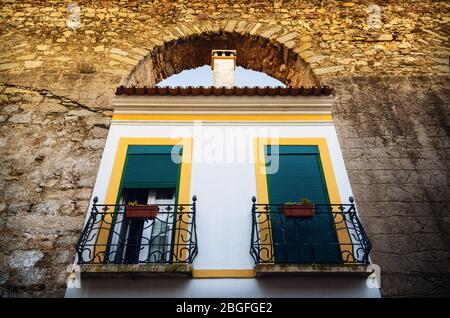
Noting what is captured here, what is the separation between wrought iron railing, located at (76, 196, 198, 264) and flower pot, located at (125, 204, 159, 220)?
0.08 meters

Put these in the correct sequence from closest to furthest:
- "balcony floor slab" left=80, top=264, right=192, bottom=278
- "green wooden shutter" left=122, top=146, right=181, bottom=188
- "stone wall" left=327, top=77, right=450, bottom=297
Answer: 1. "balcony floor slab" left=80, top=264, right=192, bottom=278
2. "stone wall" left=327, top=77, right=450, bottom=297
3. "green wooden shutter" left=122, top=146, right=181, bottom=188

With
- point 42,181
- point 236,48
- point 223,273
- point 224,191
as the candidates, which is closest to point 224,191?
point 224,191

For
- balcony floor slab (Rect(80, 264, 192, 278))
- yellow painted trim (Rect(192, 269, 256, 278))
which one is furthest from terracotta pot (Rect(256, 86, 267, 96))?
balcony floor slab (Rect(80, 264, 192, 278))

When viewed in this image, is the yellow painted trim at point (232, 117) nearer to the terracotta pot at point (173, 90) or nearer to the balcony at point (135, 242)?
the terracotta pot at point (173, 90)

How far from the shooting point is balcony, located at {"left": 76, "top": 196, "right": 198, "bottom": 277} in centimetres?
355

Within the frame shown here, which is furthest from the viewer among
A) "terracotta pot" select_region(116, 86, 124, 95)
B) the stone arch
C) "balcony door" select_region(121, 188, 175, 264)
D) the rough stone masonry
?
the stone arch

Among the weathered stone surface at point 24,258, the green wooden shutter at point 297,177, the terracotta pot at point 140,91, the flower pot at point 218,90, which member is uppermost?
the terracotta pot at point 140,91

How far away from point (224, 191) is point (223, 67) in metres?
3.03

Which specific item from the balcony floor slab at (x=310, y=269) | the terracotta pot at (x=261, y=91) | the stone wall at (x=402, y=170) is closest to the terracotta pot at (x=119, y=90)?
the terracotta pot at (x=261, y=91)

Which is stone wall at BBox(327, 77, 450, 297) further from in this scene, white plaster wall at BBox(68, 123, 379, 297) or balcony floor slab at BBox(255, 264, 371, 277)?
balcony floor slab at BBox(255, 264, 371, 277)

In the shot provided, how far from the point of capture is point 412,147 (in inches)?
198

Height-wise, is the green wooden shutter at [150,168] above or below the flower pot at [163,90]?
below

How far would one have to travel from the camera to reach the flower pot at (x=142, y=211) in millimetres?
3854

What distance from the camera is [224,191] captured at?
176 inches
